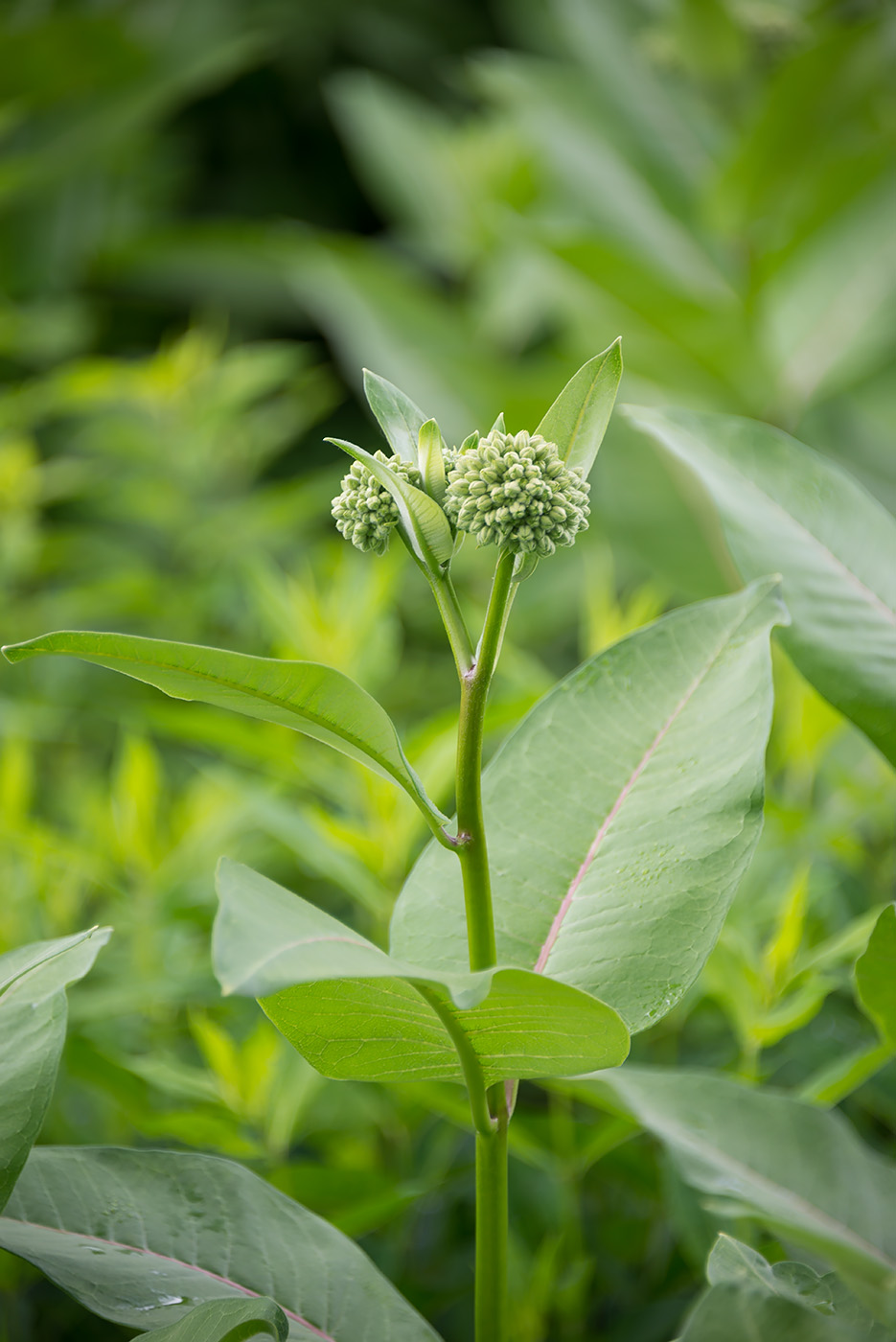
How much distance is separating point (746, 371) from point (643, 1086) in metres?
0.77

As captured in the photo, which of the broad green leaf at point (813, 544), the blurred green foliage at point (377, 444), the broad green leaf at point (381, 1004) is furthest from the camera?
the blurred green foliage at point (377, 444)

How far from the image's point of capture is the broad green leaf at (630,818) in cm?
28

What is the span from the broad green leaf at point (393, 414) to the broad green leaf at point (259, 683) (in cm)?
6

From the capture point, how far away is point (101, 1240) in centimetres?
29

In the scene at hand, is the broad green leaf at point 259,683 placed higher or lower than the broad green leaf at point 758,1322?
higher

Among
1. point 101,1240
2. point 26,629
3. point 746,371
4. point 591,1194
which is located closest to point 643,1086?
point 101,1240

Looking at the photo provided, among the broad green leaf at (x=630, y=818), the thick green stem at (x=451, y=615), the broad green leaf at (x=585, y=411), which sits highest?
the broad green leaf at (x=585, y=411)

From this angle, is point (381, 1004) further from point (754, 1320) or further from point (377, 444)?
point (377, 444)

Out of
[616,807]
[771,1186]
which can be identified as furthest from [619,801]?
[771,1186]

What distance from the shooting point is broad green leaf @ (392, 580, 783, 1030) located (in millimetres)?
275

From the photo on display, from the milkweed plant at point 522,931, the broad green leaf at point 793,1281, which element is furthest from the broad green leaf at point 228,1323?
the broad green leaf at point 793,1281

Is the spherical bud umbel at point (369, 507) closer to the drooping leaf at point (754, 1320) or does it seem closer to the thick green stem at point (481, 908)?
the thick green stem at point (481, 908)

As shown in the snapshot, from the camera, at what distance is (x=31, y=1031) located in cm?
28

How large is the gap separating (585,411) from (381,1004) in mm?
149
